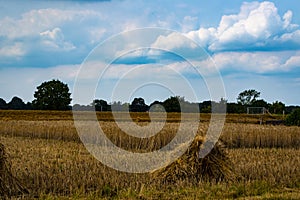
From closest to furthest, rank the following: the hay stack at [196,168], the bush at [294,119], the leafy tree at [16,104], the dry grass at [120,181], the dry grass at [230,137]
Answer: the dry grass at [120,181], the hay stack at [196,168], the dry grass at [230,137], the bush at [294,119], the leafy tree at [16,104]

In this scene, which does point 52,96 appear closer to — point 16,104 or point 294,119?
point 16,104

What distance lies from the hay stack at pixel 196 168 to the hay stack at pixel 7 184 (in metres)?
3.45

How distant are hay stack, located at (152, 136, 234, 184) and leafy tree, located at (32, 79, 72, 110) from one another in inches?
2553

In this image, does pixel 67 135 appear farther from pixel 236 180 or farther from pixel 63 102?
pixel 63 102

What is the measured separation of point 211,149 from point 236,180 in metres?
1.01

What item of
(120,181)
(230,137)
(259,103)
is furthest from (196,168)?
(259,103)

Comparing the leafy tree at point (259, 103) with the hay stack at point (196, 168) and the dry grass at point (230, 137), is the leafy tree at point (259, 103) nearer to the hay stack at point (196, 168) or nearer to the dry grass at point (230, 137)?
the dry grass at point (230, 137)

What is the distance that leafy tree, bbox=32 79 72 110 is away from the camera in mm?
76062

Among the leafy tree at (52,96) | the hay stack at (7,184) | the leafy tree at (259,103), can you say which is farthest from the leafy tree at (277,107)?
the hay stack at (7,184)

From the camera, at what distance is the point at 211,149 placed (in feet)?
39.8

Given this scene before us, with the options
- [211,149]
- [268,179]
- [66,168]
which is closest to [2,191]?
[66,168]

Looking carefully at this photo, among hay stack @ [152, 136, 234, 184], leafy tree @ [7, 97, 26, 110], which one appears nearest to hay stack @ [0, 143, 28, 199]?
hay stack @ [152, 136, 234, 184]

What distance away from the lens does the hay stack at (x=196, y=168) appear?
38.5 feet

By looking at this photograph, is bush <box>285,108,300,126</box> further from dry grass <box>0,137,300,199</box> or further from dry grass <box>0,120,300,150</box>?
dry grass <box>0,137,300,199</box>
